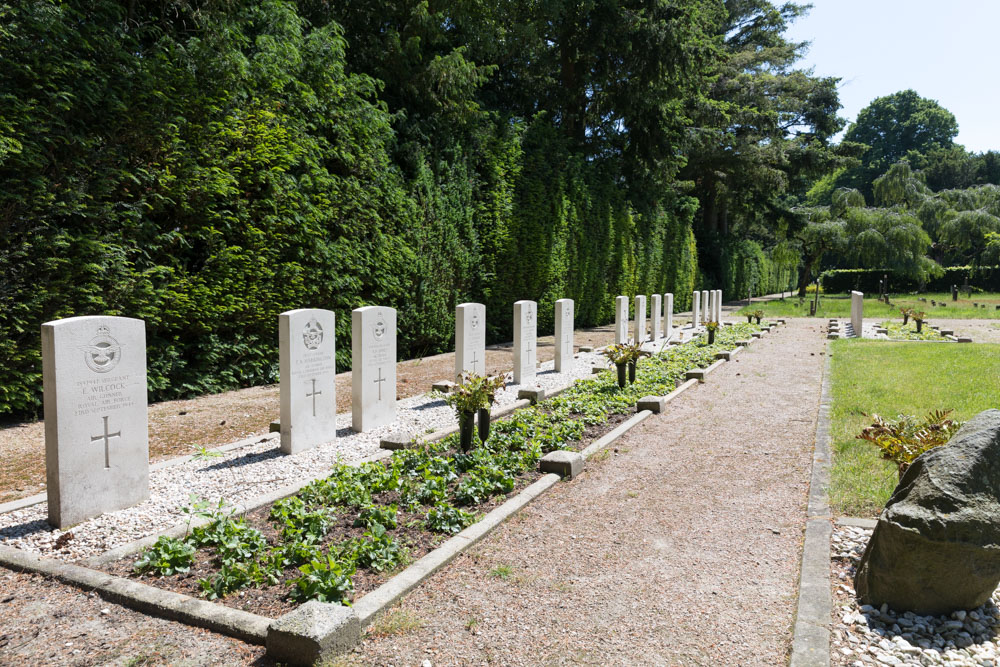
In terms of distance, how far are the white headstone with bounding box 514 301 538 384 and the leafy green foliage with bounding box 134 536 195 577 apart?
23.0 feet

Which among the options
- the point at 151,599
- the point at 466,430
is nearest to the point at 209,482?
the point at 151,599

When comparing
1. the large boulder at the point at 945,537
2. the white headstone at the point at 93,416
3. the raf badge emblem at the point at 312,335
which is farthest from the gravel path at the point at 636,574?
the raf badge emblem at the point at 312,335

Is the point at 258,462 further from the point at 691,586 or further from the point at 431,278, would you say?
the point at 431,278

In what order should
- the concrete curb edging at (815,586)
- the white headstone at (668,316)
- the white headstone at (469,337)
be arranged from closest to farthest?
the concrete curb edging at (815,586)
the white headstone at (469,337)
the white headstone at (668,316)

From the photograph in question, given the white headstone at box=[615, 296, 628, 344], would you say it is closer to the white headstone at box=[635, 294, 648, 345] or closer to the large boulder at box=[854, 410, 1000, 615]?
the white headstone at box=[635, 294, 648, 345]

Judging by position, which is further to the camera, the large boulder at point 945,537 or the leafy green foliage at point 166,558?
the leafy green foliage at point 166,558

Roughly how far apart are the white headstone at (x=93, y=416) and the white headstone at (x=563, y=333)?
305 inches

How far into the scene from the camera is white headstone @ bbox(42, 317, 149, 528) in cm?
429

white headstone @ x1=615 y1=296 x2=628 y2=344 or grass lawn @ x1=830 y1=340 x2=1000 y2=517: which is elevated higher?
white headstone @ x1=615 y1=296 x2=628 y2=344

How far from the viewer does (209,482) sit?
5301 millimetres

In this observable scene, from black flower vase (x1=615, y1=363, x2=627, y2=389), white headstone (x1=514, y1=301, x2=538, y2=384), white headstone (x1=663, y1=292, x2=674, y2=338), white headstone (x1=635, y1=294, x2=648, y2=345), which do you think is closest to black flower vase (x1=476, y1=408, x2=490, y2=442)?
black flower vase (x1=615, y1=363, x2=627, y2=389)

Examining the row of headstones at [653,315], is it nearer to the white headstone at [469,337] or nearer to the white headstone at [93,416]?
the white headstone at [469,337]

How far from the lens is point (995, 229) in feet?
139

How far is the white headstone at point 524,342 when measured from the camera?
10.4 meters
